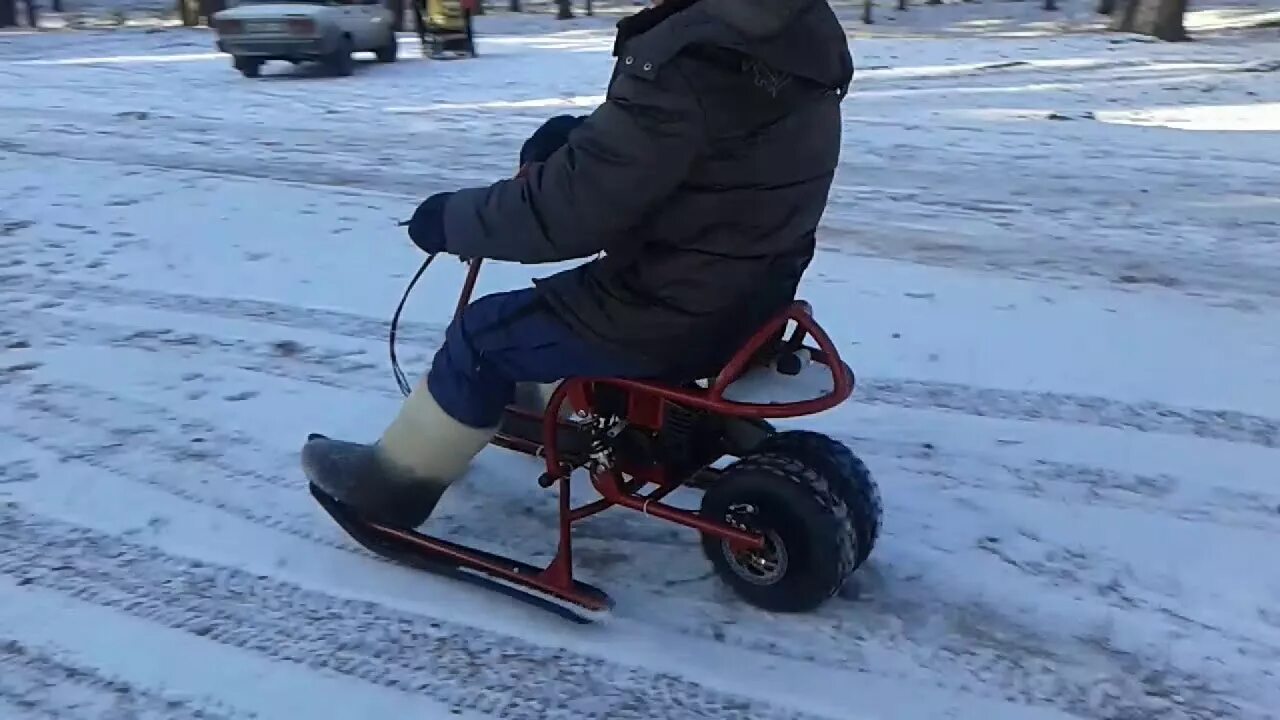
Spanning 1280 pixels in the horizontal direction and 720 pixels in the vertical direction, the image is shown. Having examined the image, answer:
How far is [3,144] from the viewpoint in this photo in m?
9.32

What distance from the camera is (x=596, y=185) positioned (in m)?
2.79

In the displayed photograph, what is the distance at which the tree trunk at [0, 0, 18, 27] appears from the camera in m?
25.9

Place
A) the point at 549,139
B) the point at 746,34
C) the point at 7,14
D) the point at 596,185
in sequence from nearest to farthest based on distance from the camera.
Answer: the point at 746,34 < the point at 596,185 < the point at 549,139 < the point at 7,14

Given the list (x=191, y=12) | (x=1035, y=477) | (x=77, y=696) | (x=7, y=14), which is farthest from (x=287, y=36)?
A: (x=7, y=14)

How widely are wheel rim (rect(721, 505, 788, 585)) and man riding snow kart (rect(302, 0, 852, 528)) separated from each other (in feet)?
1.17

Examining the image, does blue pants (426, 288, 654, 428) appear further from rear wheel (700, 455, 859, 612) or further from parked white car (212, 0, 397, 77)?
parked white car (212, 0, 397, 77)

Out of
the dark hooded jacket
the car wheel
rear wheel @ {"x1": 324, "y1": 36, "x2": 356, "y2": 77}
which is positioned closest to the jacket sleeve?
the dark hooded jacket

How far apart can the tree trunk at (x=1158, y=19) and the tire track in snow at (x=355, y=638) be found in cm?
1758

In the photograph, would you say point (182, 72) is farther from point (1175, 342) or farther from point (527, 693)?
point (527, 693)

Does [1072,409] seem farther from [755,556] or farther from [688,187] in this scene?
[688,187]

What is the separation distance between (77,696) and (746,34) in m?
2.04

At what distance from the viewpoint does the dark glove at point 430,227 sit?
3.04 meters

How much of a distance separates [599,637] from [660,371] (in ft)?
2.17

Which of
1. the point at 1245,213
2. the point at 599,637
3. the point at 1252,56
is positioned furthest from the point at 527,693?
the point at 1252,56
